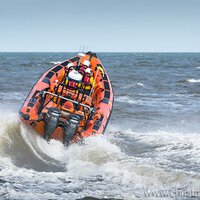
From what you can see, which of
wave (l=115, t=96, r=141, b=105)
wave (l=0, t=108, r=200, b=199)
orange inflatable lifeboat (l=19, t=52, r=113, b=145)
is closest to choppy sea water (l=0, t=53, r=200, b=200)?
wave (l=0, t=108, r=200, b=199)

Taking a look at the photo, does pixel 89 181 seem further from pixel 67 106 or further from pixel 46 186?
pixel 67 106

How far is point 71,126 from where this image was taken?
915 cm

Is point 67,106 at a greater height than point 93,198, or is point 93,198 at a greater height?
point 67,106

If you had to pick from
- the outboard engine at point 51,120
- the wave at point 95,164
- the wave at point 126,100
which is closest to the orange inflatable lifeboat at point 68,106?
the outboard engine at point 51,120

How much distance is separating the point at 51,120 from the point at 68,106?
1.19 metres

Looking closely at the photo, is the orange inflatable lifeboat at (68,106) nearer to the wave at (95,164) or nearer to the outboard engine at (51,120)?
the outboard engine at (51,120)

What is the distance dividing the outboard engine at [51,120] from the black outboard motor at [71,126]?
9.6 inches

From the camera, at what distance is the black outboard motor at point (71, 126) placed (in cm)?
914

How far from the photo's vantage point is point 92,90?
481 inches

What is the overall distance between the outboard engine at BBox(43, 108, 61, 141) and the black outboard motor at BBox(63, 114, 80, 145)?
0.24m

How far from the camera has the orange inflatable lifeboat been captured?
930 cm

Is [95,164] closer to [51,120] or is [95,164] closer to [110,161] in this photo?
[110,161]

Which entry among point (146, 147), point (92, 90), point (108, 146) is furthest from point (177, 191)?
point (92, 90)

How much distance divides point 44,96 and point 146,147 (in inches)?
115
